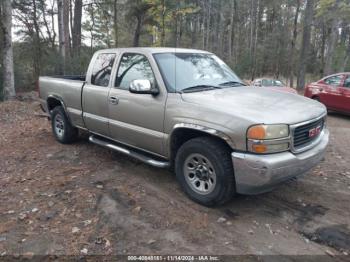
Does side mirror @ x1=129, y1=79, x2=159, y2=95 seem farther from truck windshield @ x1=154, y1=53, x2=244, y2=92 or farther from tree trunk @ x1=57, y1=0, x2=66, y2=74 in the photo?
tree trunk @ x1=57, y1=0, x2=66, y2=74

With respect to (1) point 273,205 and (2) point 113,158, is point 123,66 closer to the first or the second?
(2) point 113,158

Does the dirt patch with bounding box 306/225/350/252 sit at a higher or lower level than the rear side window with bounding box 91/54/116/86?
lower

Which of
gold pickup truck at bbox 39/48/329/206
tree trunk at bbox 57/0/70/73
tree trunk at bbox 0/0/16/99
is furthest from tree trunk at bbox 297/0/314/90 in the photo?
gold pickup truck at bbox 39/48/329/206

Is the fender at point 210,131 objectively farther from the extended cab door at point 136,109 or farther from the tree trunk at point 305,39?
the tree trunk at point 305,39

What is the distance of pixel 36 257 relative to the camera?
117 inches

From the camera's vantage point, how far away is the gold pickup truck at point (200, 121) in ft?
10.9

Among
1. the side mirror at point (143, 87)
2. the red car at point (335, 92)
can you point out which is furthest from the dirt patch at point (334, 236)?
the red car at point (335, 92)

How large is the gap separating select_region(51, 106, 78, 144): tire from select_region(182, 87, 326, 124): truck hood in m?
3.15

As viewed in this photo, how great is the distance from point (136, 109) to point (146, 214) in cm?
149

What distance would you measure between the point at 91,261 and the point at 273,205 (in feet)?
7.49

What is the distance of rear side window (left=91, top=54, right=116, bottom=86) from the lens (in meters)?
5.08

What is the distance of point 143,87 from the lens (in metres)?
4.02

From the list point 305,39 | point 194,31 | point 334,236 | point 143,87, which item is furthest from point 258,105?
point 194,31

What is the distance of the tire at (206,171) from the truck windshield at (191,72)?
33.3 inches
